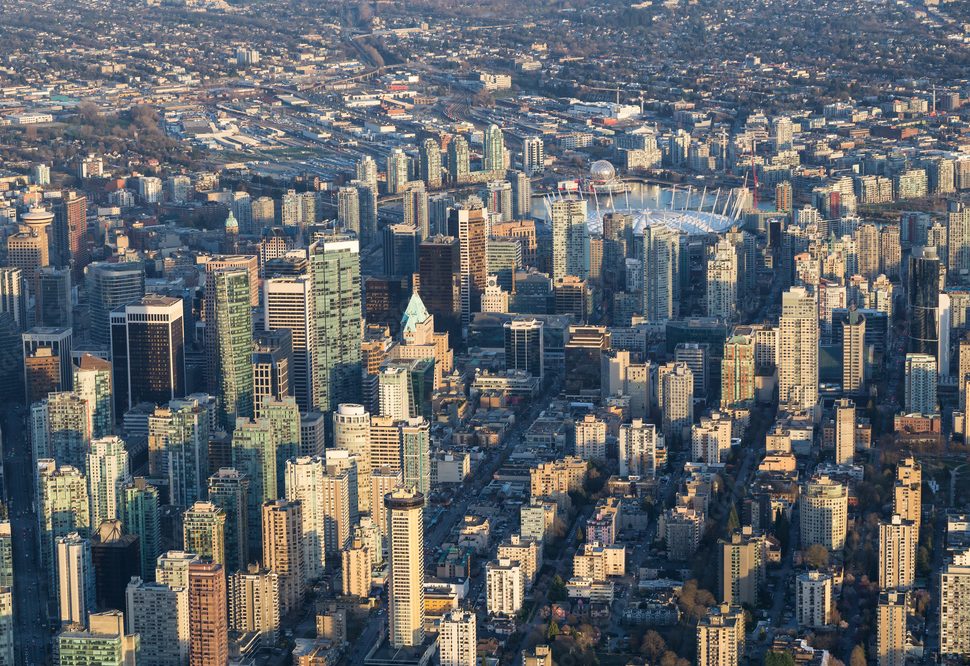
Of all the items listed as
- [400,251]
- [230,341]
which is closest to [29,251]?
[400,251]

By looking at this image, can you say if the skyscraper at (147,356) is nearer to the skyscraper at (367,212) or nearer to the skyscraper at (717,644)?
the skyscraper at (717,644)

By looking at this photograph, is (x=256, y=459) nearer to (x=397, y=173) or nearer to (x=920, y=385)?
(x=920, y=385)

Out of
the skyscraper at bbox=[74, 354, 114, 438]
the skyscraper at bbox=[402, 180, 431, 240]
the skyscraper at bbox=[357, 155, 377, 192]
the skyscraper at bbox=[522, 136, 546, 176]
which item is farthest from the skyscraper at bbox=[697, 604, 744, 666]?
the skyscraper at bbox=[522, 136, 546, 176]

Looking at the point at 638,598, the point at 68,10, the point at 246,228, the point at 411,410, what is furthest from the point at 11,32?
the point at 638,598

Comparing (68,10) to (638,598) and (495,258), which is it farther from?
(638,598)

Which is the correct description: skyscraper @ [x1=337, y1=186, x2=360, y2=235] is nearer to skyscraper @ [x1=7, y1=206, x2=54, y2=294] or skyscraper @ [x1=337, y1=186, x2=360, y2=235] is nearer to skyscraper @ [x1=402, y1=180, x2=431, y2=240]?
skyscraper @ [x1=402, y1=180, x2=431, y2=240]
